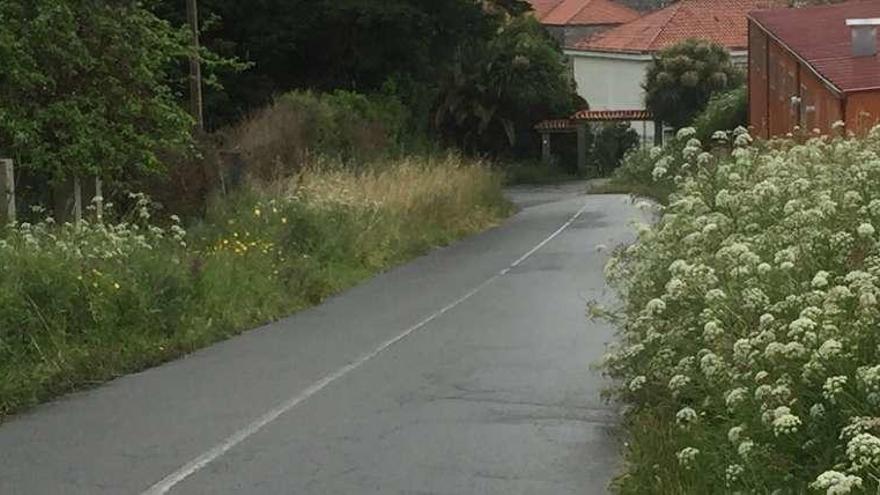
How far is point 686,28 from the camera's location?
2970 inches

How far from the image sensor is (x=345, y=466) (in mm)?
9078

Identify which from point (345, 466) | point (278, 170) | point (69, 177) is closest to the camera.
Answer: point (345, 466)

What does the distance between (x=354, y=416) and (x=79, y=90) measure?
9.28m

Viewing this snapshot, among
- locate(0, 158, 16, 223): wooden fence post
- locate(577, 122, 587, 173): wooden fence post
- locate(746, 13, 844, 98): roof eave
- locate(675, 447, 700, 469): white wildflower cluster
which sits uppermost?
locate(746, 13, 844, 98): roof eave

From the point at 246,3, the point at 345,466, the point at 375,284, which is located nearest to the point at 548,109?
the point at 246,3

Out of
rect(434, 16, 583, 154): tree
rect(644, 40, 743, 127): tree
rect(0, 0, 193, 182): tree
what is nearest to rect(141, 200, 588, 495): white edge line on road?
rect(0, 0, 193, 182): tree

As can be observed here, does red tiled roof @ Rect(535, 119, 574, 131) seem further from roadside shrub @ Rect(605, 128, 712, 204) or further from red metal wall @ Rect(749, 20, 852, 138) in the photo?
roadside shrub @ Rect(605, 128, 712, 204)

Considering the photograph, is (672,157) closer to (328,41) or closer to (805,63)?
(805,63)

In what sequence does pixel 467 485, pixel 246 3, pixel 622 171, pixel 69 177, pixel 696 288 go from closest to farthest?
pixel 696 288, pixel 467 485, pixel 69 177, pixel 246 3, pixel 622 171

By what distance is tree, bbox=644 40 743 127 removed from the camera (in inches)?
2520

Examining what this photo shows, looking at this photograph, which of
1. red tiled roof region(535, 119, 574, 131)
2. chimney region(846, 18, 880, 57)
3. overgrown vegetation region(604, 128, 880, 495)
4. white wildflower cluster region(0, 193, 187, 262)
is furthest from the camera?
red tiled roof region(535, 119, 574, 131)

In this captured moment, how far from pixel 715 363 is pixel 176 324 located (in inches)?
328

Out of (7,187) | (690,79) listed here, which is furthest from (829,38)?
(690,79)

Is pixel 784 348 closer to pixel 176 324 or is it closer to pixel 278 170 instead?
pixel 176 324
